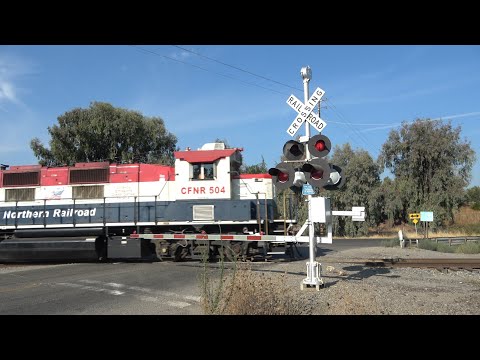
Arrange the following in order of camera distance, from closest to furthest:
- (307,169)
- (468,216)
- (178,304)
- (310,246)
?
(178,304) → (307,169) → (310,246) → (468,216)

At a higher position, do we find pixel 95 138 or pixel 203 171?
pixel 95 138

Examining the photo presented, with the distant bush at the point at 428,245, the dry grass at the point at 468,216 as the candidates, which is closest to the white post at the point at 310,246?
the distant bush at the point at 428,245

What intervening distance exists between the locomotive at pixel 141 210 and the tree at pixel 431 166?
1092 inches

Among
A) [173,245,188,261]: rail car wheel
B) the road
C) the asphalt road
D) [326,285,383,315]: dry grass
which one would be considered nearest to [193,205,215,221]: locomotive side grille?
[173,245,188,261]: rail car wheel

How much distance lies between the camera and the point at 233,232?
1648 cm

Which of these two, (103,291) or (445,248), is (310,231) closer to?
(103,291)

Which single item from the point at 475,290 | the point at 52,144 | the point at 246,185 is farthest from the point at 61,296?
the point at 52,144

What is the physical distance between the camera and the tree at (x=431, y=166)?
3872cm

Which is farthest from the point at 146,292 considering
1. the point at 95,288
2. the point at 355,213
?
the point at 355,213

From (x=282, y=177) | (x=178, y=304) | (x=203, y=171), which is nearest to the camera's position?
(x=178, y=304)

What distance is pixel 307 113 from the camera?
1038cm

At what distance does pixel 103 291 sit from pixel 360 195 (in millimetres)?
34675

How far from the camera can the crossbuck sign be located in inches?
403
